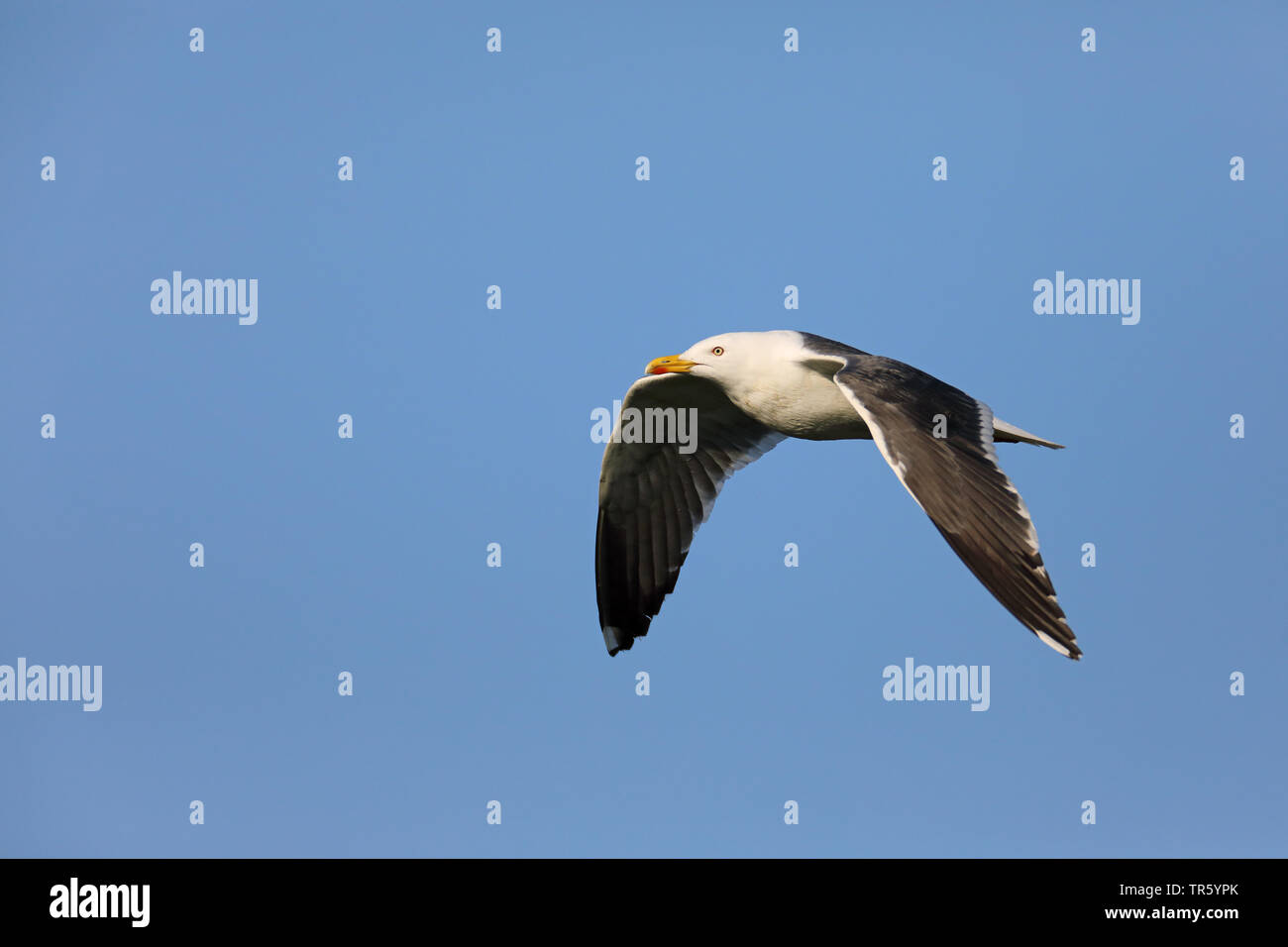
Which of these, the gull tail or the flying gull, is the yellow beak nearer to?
the flying gull

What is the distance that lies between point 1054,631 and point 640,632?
5654mm

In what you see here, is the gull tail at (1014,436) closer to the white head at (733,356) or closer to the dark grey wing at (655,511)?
the white head at (733,356)

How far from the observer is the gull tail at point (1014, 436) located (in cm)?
1097

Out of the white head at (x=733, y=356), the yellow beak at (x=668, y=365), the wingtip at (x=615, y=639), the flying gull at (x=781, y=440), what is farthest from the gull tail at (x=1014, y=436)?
the wingtip at (x=615, y=639)

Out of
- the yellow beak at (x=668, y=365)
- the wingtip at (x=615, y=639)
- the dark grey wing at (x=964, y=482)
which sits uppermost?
the yellow beak at (x=668, y=365)

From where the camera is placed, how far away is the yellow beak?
38.4 ft

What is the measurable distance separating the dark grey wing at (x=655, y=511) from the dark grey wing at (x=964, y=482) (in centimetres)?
303

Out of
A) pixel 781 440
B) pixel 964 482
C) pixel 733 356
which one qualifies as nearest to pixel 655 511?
pixel 781 440

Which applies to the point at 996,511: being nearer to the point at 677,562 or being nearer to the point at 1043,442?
the point at 1043,442

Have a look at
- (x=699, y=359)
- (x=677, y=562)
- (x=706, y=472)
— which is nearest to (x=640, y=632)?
(x=677, y=562)

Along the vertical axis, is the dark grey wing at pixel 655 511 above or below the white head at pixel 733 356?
below

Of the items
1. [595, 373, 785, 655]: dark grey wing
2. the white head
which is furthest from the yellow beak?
[595, 373, 785, 655]: dark grey wing

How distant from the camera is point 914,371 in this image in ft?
34.0

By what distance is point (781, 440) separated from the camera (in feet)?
43.0
